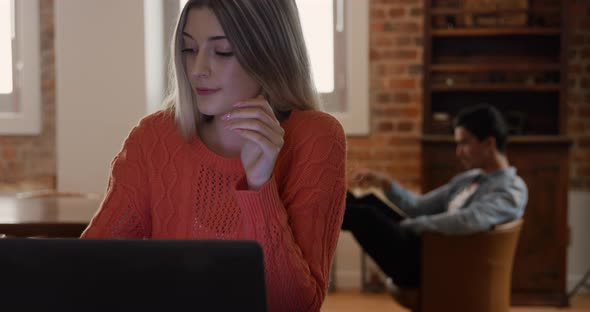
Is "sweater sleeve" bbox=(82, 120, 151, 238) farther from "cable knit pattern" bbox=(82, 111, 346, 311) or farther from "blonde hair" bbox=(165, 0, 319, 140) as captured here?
"blonde hair" bbox=(165, 0, 319, 140)

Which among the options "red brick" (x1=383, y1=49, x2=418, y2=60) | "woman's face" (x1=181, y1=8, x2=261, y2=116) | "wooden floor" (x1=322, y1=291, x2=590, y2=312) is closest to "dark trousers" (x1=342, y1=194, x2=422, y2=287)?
"wooden floor" (x1=322, y1=291, x2=590, y2=312)

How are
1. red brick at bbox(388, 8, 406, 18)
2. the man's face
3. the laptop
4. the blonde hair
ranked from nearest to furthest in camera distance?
the laptop → the blonde hair → the man's face → red brick at bbox(388, 8, 406, 18)

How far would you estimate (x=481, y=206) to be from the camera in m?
3.80

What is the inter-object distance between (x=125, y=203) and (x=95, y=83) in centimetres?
361

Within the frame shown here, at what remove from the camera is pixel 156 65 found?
17.0 ft

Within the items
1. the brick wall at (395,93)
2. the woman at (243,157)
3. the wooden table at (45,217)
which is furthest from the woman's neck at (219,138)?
the brick wall at (395,93)

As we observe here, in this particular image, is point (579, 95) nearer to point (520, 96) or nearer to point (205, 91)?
point (520, 96)

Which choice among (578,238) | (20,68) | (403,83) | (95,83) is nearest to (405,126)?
(403,83)

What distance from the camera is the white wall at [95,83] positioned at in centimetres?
496

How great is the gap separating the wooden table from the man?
1.34m

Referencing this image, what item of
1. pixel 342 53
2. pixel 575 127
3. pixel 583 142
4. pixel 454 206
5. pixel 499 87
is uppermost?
pixel 342 53

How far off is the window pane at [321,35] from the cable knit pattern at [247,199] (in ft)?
12.6

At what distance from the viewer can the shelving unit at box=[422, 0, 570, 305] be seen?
507cm

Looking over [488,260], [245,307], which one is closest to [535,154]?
[488,260]
